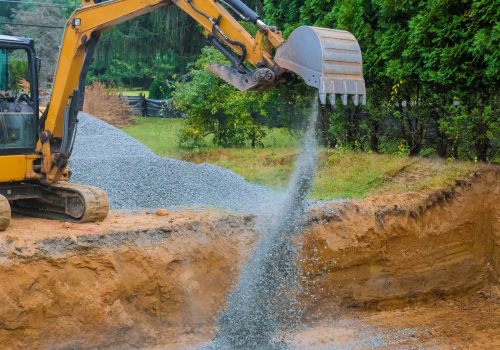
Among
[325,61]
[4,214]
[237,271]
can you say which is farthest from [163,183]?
[325,61]

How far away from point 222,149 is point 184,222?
6.76 m

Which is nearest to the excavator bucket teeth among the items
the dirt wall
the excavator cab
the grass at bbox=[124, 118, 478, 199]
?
the dirt wall

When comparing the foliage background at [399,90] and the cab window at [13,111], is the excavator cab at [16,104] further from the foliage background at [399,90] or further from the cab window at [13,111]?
the foliage background at [399,90]

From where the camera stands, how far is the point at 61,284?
728 cm

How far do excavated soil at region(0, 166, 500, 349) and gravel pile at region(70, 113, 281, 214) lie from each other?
0.98 metres

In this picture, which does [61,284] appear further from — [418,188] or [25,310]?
[418,188]

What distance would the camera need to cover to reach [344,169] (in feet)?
38.0

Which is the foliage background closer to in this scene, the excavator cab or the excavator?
the excavator

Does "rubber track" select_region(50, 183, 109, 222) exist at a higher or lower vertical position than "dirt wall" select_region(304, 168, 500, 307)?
higher

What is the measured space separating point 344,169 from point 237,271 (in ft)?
12.2

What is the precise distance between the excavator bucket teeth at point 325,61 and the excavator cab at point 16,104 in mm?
3235

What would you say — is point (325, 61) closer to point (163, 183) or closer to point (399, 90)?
point (163, 183)

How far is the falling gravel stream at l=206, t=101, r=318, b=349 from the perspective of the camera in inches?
316

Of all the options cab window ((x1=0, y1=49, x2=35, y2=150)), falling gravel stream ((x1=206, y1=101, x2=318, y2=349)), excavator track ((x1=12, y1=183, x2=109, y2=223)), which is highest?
cab window ((x1=0, y1=49, x2=35, y2=150))
